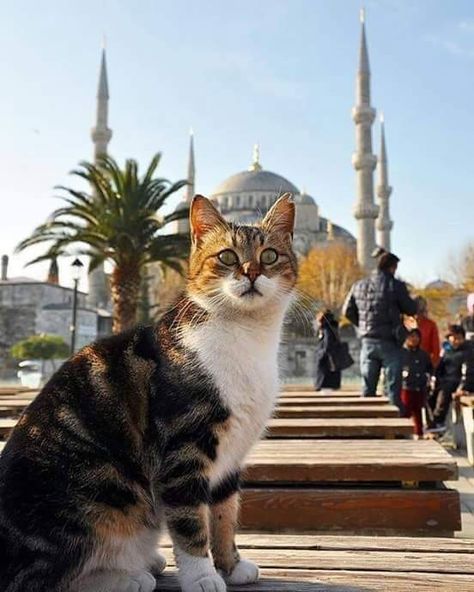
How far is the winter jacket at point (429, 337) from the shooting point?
780 centimetres

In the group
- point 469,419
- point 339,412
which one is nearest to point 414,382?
point 469,419

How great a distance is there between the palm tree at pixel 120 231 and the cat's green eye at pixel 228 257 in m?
12.0

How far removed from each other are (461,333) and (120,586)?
6927 millimetres

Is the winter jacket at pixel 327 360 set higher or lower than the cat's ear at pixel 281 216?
lower

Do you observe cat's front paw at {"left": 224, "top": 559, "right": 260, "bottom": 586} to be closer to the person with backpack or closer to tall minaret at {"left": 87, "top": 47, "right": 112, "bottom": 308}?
the person with backpack

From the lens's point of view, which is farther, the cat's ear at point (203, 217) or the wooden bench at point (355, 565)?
the cat's ear at point (203, 217)

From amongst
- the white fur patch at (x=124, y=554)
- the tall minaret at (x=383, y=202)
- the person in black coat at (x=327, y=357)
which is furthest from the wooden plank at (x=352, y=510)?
the tall minaret at (x=383, y=202)

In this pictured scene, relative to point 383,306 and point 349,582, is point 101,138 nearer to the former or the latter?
point 383,306

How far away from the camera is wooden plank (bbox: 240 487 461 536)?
7.72ft

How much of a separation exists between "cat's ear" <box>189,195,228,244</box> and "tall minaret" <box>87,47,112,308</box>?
124 feet

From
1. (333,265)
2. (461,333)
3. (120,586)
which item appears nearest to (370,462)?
(120,586)

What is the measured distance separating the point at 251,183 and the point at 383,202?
66.7 feet

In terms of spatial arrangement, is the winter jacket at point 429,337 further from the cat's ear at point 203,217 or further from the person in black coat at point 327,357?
the cat's ear at point 203,217

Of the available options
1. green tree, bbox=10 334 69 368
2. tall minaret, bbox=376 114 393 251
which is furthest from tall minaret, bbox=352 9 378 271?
green tree, bbox=10 334 69 368
